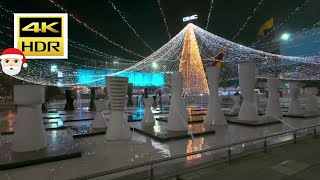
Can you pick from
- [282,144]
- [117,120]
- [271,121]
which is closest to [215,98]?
[271,121]

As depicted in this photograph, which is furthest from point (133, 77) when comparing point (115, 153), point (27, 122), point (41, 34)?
point (115, 153)

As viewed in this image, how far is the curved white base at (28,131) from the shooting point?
4309mm

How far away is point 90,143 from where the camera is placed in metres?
5.21

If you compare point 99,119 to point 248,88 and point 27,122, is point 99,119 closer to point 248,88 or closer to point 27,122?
point 27,122

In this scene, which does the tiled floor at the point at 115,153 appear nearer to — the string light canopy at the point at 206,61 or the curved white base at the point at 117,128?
the curved white base at the point at 117,128

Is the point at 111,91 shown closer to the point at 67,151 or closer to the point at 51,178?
the point at 67,151

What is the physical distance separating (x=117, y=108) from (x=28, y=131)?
180 cm

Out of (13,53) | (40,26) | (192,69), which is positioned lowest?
(192,69)

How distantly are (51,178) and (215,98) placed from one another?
5328 millimetres

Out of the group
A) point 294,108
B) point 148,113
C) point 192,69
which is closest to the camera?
point 148,113

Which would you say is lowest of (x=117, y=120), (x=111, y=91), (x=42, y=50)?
(x=117, y=120)

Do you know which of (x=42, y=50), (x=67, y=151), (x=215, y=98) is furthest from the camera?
(x=42, y=50)

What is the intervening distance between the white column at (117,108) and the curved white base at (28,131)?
144cm

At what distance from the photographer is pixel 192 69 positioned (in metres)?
15.9
